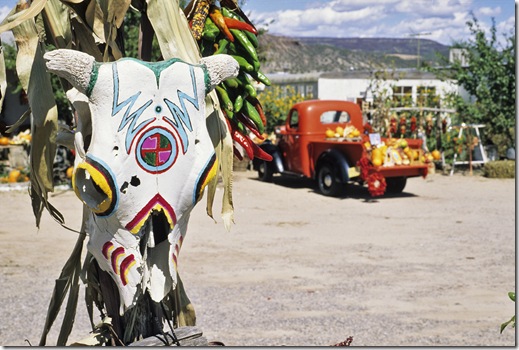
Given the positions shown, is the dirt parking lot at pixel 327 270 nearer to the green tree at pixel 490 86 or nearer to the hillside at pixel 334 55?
the green tree at pixel 490 86

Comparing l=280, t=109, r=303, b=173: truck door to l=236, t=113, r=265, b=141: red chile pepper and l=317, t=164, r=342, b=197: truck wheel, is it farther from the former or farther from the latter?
l=236, t=113, r=265, b=141: red chile pepper

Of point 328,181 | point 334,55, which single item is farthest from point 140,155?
point 334,55

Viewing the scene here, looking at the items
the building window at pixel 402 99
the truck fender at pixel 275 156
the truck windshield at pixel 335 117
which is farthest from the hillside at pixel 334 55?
the truck fender at pixel 275 156

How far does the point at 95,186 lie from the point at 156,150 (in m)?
0.18

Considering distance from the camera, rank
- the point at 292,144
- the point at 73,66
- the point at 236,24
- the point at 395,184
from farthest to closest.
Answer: the point at 292,144 < the point at 395,184 < the point at 236,24 < the point at 73,66

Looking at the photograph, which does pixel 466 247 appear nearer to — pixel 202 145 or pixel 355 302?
pixel 355 302

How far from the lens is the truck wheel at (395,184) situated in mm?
13719

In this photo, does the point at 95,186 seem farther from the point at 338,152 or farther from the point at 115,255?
the point at 338,152

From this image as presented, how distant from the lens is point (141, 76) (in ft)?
6.39

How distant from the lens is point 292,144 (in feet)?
47.3

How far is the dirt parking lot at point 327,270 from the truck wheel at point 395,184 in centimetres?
68

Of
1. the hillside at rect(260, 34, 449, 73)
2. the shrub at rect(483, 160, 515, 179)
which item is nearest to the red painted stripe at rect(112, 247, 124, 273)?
the shrub at rect(483, 160, 515, 179)

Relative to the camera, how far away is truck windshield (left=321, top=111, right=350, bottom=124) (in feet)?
48.0

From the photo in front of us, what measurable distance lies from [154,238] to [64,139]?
0.46m
